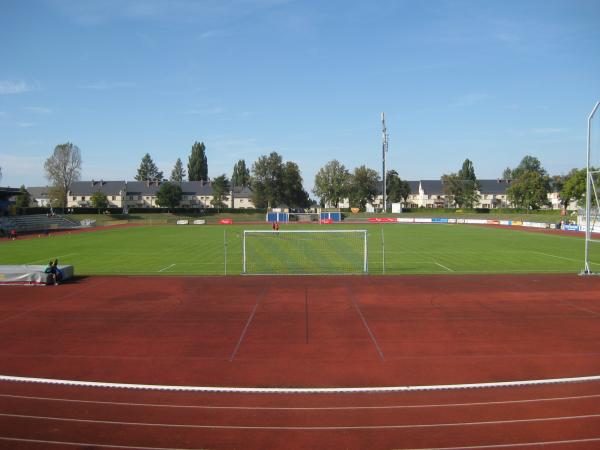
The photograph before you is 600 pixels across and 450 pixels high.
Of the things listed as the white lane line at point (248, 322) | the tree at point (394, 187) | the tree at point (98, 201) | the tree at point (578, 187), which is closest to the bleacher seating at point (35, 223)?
the tree at point (98, 201)

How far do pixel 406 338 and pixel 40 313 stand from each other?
42.7 ft

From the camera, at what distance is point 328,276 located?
2369 centimetres

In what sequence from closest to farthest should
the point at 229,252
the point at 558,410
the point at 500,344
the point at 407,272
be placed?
1. the point at 558,410
2. the point at 500,344
3. the point at 407,272
4. the point at 229,252

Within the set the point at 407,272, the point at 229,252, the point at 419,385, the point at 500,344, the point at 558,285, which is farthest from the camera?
the point at 229,252

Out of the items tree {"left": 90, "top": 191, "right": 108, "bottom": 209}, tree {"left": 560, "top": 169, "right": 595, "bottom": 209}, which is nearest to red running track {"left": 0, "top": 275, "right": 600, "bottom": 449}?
tree {"left": 560, "top": 169, "right": 595, "bottom": 209}

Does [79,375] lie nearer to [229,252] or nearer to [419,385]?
[419,385]

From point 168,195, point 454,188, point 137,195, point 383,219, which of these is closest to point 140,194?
point 137,195

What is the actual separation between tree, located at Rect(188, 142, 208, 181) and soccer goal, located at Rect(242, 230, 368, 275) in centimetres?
9049

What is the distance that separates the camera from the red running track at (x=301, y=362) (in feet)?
26.1

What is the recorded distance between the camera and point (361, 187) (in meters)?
116

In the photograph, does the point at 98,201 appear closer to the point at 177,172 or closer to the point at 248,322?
the point at 177,172

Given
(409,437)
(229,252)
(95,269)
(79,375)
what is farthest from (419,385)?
(229,252)

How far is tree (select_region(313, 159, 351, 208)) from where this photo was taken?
117m

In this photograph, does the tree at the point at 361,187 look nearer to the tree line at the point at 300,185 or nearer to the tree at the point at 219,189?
the tree line at the point at 300,185
